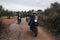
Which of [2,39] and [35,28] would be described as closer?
[2,39]

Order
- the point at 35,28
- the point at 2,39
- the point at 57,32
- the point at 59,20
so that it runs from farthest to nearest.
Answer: the point at 59,20
the point at 57,32
the point at 35,28
the point at 2,39

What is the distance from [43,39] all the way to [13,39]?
2163 mm

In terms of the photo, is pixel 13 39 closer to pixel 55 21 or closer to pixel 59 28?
pixel 59 28

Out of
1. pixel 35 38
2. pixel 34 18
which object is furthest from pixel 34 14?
pixel 35 38

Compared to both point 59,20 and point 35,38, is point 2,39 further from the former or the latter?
point 59,20

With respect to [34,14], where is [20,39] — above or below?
below

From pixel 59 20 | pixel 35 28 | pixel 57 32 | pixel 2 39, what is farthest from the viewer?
pixel 59 20

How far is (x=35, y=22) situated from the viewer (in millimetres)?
15344

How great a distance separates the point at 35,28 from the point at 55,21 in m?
6.22

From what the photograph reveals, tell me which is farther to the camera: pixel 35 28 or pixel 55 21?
pixel 55 21

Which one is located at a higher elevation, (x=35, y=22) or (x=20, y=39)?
(x=35, y=22)

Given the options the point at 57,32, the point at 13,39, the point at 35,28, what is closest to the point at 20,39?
the point at 13,39

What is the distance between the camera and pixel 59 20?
20.2m

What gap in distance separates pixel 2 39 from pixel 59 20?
302 inches
